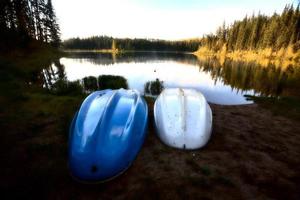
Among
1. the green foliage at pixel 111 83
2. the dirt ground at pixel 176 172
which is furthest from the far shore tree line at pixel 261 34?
the dirt ground at pixel 176 172

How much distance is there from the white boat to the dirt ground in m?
0.23

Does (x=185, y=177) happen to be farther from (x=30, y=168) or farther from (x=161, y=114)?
(x=30, y=168)

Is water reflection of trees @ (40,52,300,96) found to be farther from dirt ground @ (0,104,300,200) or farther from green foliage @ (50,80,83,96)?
dirt ground @ (0,104,300,200)

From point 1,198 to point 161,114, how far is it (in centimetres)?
375

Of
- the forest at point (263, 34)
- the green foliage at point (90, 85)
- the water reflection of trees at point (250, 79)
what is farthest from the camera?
the forest at point (263, 34)

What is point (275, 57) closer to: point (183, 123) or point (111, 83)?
point (111, 83)

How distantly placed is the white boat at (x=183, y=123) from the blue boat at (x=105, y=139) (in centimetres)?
58

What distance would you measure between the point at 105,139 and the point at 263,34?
243 feet

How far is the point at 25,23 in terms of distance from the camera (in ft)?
123

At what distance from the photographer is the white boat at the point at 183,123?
453 centimetres

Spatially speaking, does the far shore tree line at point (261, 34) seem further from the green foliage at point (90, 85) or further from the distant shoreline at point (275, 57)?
the green foliage at point (90, 85)

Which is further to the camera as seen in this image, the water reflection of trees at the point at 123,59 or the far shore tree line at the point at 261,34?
the far shore tree line at the point at 261,34

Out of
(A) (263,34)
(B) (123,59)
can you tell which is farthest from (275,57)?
(B) (123,59)

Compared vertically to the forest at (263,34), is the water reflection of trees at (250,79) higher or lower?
lower
